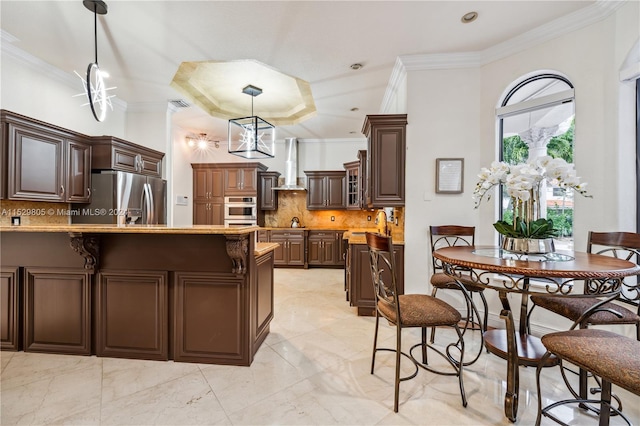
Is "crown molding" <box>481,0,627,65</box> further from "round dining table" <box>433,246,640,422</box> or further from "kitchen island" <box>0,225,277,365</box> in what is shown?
"kitchen island" <box>0,225,277,365</box>

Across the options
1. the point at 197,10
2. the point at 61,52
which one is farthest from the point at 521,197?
the point at 61,52

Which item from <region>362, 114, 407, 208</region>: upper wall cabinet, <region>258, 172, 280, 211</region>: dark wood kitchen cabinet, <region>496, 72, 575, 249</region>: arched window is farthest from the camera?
<region>258, 172, 280, 211</region>: dark wood kitchen cabinet

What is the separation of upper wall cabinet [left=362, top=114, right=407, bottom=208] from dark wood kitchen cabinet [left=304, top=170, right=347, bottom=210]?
293 centimetres

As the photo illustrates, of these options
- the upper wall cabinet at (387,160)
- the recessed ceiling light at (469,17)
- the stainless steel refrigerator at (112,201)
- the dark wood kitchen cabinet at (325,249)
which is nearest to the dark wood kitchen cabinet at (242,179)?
the dark wood kitchen cabinet at (325,249)

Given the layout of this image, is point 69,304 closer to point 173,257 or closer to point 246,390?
point 173,257

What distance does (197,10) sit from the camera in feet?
8.09

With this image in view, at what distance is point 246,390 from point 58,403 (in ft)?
3.85

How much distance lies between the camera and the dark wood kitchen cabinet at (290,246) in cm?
611

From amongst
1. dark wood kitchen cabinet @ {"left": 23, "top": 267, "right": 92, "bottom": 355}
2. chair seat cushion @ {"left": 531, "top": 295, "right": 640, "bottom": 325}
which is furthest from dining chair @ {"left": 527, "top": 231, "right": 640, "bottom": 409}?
dark wood kitchen cabinet @ {"left": 23, "top": 267, "right": 92, "bottom": 355}

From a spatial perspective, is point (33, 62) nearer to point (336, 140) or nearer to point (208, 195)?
point (208, 195)

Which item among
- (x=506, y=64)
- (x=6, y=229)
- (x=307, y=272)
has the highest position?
(x=506, y=64)

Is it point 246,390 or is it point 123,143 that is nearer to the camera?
point 246,390

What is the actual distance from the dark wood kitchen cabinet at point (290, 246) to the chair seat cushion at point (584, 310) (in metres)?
4.54

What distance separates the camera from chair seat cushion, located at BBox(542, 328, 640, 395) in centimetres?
110
